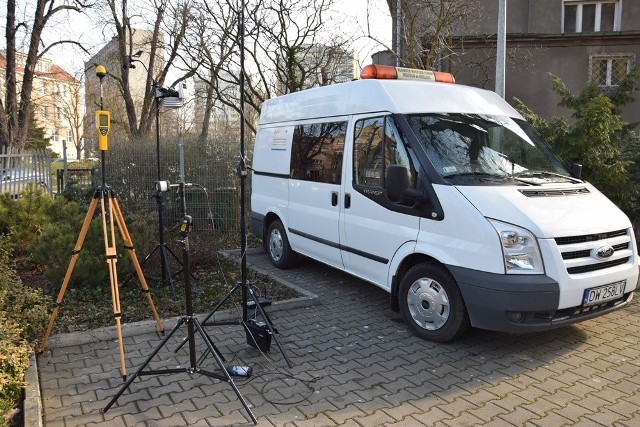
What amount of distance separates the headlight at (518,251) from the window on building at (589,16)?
49.9 ft

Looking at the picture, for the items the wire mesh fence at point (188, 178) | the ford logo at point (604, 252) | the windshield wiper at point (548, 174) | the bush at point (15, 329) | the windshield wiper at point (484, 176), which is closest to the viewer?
the bush at point (15, 329)

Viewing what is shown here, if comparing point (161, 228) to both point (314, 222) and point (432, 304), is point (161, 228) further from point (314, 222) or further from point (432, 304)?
point (432, 304)

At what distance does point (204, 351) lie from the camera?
4551 millimetres

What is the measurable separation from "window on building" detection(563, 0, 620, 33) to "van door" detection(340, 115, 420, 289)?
14228 mm

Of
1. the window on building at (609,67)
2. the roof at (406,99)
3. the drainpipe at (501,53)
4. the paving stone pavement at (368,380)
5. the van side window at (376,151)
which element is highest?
the window on building at (609,67)

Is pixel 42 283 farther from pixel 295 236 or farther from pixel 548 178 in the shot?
pixel 548 178

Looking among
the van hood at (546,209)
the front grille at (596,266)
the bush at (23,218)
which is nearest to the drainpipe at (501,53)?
the van hood at (546,209)

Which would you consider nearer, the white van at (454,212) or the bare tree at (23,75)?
the white van at (454,212)

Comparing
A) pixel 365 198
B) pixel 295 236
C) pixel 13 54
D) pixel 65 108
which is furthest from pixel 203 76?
pixel 65 108

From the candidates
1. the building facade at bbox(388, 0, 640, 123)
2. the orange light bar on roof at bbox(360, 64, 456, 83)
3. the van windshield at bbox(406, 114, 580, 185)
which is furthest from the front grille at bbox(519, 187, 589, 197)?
the building facade at bbox(388, 0, 640, 123)

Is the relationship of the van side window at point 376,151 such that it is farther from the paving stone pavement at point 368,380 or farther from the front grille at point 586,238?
the paving stone pavement at point 368,380

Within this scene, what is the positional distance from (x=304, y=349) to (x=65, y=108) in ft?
190

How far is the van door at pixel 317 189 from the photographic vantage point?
6.22m

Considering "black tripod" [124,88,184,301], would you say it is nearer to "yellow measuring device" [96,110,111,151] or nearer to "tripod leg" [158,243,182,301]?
"tripod leg" [158,243,182,301]
